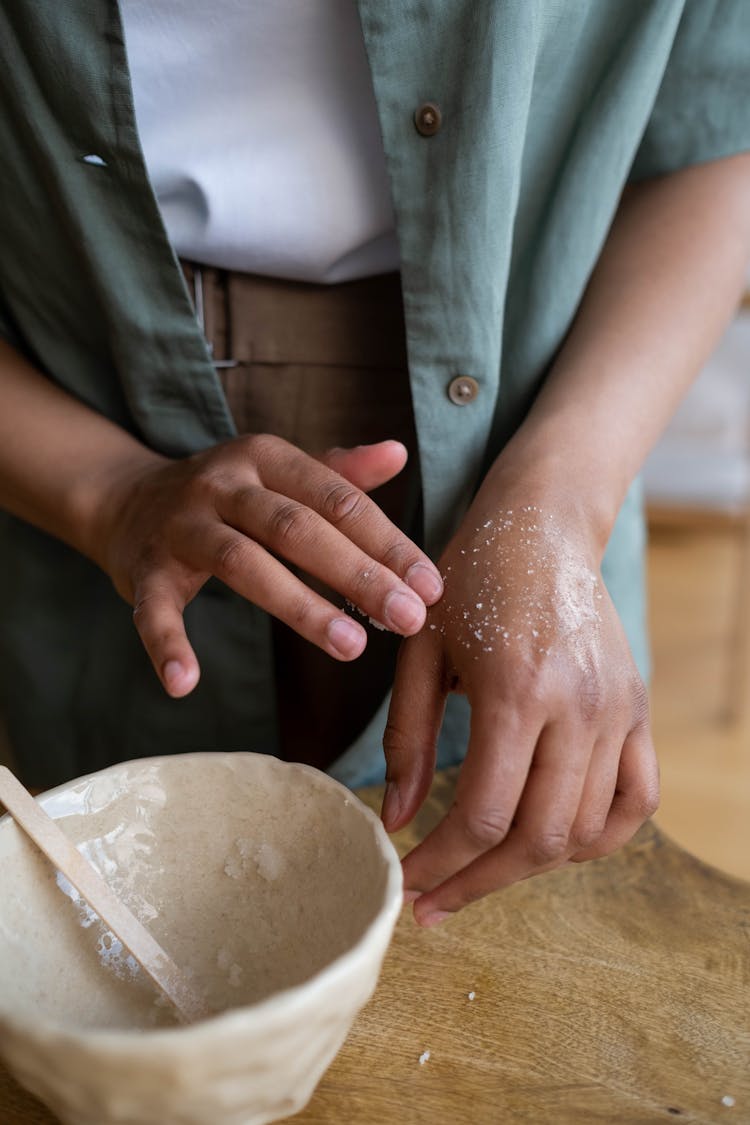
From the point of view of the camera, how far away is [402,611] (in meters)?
0.50

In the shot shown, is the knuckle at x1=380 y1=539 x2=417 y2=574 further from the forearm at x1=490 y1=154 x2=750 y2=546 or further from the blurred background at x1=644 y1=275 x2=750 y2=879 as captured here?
the blurred background at x1=644 y1=275 x2=750 y2=879

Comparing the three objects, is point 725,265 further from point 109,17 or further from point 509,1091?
point 509,1091

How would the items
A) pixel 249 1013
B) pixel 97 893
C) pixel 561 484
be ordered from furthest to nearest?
pixel 561 484 → pixel 97 893 → pixel 249 1013

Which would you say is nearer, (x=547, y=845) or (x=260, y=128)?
(x=547, y=845)

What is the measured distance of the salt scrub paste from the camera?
0.51 metres

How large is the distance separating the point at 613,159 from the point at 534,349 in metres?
0.13

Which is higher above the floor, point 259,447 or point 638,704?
point 259,447

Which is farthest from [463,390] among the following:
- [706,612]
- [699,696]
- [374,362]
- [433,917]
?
[706,612]

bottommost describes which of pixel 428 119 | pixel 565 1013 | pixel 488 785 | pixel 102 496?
pixel 565 1013

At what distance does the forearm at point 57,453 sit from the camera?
0.64m

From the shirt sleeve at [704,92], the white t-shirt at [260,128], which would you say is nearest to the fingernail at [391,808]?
the white t-shirt at [260,128]

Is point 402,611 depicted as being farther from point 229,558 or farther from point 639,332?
point 639,332

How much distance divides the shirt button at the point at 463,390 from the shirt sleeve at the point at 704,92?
0.23 meters

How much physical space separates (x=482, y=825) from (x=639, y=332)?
0.34 m
